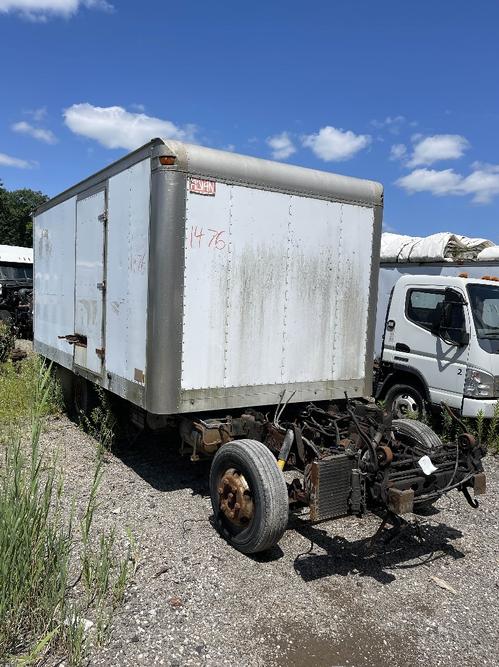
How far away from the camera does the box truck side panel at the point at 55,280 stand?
662 centimetres

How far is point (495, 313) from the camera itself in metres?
7.02

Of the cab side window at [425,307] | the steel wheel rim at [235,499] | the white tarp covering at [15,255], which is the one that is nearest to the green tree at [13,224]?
the white tarp covering at [15,255]

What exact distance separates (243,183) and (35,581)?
317 cm

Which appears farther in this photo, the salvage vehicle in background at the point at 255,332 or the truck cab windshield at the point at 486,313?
the truck cab windshield at the point at 486,313

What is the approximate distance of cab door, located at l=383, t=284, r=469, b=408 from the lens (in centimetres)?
684

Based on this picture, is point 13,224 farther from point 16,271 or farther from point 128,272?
point 128,272

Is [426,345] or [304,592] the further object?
[426,345]

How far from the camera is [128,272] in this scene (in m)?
4.86

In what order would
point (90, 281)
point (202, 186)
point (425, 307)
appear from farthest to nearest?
point (425, 307) < point (90, 281) < point (202, 186)

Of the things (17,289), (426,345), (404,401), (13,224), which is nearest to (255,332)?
(426,345)

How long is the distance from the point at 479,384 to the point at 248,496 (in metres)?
3.78

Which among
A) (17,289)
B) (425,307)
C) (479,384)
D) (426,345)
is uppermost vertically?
(425,307)

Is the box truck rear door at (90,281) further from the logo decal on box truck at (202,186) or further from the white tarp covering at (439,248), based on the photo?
the white tarp covering at (439,248)

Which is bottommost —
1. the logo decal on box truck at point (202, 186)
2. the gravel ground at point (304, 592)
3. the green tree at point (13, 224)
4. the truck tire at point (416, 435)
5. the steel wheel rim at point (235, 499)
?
the gravel ground at point (304, 592)
